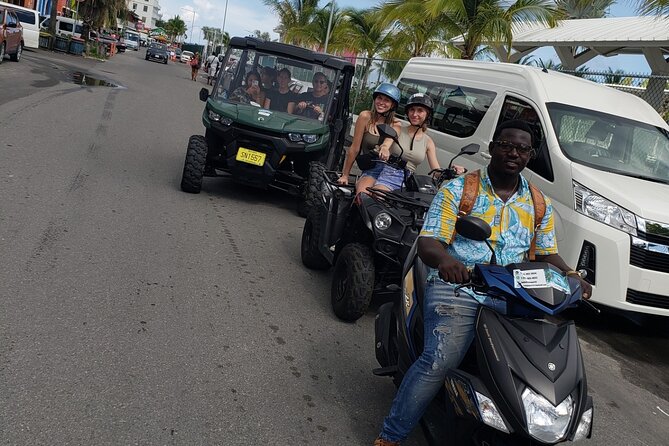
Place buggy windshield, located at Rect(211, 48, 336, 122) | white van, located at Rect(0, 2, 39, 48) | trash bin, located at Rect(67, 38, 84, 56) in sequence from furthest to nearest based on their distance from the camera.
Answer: trash bin, located at Rect(67, 38, 84, 56)
white van, located at Rect(0, 2, 39, 48)
buggy windshield, located at Rect(211, 48, 336, 122)

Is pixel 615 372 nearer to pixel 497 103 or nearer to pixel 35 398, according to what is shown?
pixel 497 103

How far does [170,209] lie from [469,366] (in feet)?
17.1

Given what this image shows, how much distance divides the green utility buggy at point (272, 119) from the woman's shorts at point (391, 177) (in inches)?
88.5

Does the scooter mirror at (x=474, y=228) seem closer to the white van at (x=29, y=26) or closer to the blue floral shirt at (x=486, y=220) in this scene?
the blue floral shirt at (x=486, y=220)

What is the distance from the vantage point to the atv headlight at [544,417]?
241 centimetres

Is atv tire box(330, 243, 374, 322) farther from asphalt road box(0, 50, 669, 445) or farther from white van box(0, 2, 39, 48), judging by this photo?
white van box(0, 2, 39, 48)

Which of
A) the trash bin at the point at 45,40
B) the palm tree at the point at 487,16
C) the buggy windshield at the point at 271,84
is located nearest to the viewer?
the buggy windshield at the point at 271,84

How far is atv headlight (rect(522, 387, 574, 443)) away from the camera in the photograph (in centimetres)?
241

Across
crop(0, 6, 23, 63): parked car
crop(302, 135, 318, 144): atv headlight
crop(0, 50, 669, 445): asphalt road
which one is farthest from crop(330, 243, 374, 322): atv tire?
crop(0, 6, 23, 63): parked car

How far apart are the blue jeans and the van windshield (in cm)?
417

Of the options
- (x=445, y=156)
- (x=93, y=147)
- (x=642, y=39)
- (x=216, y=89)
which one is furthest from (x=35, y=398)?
(x=642, y=39)

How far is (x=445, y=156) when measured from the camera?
911cm

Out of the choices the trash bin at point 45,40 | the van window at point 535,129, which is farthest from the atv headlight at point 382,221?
the trash bin at point 45,40

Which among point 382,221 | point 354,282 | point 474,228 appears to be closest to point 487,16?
point 382,221
